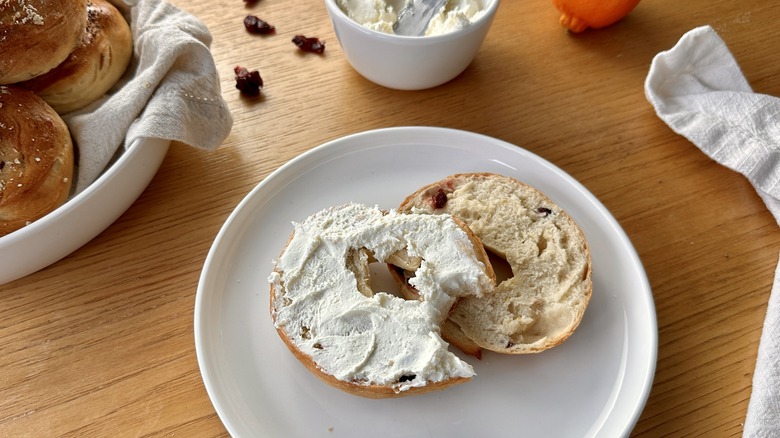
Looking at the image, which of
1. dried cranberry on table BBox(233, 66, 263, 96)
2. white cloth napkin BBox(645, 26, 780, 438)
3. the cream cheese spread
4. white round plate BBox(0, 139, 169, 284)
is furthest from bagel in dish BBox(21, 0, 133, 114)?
white cloth napkin BBox(645, 26, 780, 438)

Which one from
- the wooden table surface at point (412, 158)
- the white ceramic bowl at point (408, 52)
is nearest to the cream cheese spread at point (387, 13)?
the white ceramic bowl at point (408, 52)

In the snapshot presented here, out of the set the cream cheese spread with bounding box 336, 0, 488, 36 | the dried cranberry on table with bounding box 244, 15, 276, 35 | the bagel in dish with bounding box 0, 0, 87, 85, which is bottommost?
the dried cranberry on table with bounding box 244, 15, 276, 35

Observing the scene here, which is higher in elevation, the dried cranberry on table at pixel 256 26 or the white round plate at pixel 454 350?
the dried cranberry on table at pixel 256 26

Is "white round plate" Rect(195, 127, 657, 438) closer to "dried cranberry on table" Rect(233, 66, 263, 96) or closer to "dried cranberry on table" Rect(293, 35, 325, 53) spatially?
"dried cranberry on table" Rect(233, 66, 263, 96)

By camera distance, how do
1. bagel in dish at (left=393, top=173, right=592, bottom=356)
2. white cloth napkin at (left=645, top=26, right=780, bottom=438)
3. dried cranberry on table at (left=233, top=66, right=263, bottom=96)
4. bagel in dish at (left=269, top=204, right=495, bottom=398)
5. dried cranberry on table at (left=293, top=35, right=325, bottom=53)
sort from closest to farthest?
bagel in dish at (left=269, top=204, right=495, bottom=398), bagel in dish at (left=393, top=173, right=592, bottom=356), white cloth napkin at (left=645, top=26, right=780, bottom=438), dried cranberry on table at (left=233, top=66, right=263, bottom=96), dried cranberry on table at (left=293, top=35, right=325, bottom=53)

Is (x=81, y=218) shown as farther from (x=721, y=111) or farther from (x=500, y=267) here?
(x=721, y=111)

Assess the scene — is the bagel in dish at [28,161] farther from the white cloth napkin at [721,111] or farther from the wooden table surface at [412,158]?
the white cloth napkin at [721,111]

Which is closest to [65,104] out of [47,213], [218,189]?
[47,213]
